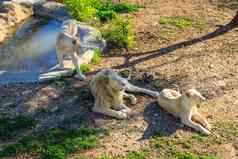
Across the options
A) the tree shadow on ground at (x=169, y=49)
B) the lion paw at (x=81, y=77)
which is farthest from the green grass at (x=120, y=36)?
the lion paw at (x=81, y=77)

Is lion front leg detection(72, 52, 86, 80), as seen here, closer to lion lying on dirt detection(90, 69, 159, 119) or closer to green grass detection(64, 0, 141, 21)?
lion lying on dirt detection(90, 69, 159, 119)

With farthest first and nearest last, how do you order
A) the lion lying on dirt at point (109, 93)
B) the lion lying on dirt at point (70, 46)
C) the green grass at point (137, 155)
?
1. the lion lying on dirt at point (70, 46)
2. the lion lying on dirt at point (109, 93)
3. the green grass at point (137, 155)

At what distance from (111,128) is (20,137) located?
1443mm

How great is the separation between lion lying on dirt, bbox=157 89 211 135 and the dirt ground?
0.14 meters

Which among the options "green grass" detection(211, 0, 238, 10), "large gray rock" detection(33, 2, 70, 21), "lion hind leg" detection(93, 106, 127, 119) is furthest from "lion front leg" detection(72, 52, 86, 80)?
"green grass" detection(211, 0, 238, 10)

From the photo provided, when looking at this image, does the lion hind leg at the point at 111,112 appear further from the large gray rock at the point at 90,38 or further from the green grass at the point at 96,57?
the large gray rock at the point at 90,38

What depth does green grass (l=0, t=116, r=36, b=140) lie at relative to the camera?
902 cm

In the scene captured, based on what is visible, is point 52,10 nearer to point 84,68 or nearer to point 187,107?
point 84,68

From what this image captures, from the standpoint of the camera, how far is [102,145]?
8.70m

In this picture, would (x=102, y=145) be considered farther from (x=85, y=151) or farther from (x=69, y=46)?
(x=69, y=46)

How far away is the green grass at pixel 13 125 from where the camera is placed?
29.6 feet

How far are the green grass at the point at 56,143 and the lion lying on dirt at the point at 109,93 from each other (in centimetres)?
51

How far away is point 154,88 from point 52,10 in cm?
453

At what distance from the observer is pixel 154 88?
33.2 feet
